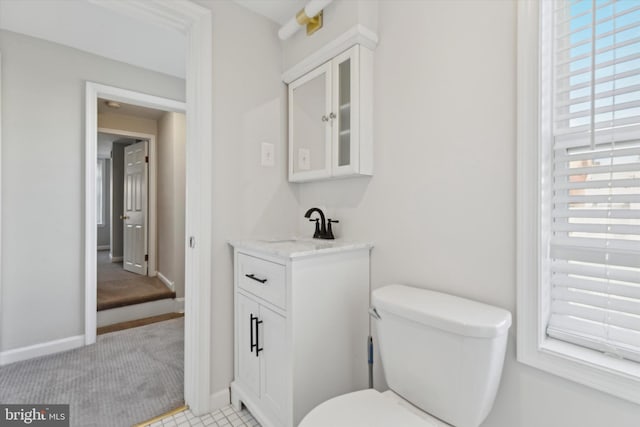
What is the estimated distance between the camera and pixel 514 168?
1.02 m

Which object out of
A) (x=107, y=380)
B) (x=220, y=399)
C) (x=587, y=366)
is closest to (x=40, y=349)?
(x=107, y=380)

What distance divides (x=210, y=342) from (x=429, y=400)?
1.13 m

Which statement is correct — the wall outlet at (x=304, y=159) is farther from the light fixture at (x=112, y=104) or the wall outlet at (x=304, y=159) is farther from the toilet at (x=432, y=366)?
the light fixture at (x=112, y=104)

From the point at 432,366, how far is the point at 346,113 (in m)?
1.19

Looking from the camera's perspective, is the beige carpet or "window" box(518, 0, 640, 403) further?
the beige carpet

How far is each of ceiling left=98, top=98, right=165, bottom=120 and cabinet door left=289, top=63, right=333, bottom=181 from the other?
256 centimetres

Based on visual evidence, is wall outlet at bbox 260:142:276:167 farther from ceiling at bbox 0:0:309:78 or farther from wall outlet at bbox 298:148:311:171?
ceiling at bbox 0:0:309:78

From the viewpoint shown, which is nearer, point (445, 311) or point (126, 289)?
point (445, 311)

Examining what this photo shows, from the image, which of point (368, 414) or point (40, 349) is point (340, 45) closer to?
point (368, 414)

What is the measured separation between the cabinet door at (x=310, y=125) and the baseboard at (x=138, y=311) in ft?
7.65

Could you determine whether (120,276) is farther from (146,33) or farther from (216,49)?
(216,49)

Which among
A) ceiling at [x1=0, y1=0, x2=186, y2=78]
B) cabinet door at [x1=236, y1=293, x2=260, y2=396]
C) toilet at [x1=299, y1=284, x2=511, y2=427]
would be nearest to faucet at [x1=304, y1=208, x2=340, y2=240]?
cabinet door at [x1=236, y1=293, x2=260, y2=396]

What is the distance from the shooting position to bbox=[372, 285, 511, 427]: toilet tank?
88cm

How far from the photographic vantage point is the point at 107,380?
1.85m
